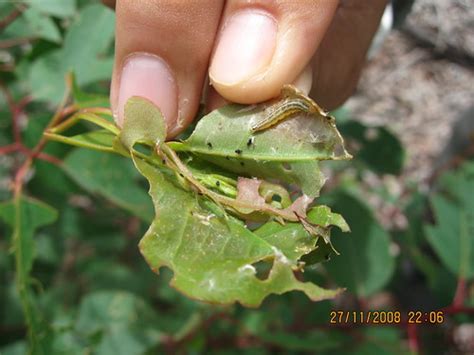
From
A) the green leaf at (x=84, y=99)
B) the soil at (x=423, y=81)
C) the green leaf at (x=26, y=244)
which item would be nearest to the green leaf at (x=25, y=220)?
the green leaf at (x=26, y=244)

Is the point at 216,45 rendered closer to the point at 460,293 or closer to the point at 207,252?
the point at 207,252

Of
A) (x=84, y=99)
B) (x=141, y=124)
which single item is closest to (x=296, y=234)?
(x=141, y=124)

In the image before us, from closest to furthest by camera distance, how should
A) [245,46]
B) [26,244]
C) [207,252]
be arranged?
[207,252], [245,46], [26,244]

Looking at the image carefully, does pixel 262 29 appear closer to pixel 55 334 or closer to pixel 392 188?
pixel 55 334

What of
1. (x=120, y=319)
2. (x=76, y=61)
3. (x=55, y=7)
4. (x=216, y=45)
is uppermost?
(x=216, y=45)

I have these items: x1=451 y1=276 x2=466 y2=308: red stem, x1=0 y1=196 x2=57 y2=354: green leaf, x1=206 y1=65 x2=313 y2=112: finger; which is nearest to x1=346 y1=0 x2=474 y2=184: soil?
x1=451 y1=276 x2=466 y2=308: red stem

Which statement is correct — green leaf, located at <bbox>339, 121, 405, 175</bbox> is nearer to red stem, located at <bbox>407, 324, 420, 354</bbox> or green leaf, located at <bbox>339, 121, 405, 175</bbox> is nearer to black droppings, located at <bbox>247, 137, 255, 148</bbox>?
red stem, located at <bbox>407, 324, 420, 354</bbox>

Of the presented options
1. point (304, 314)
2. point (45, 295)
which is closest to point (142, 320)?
point (45, 295)
